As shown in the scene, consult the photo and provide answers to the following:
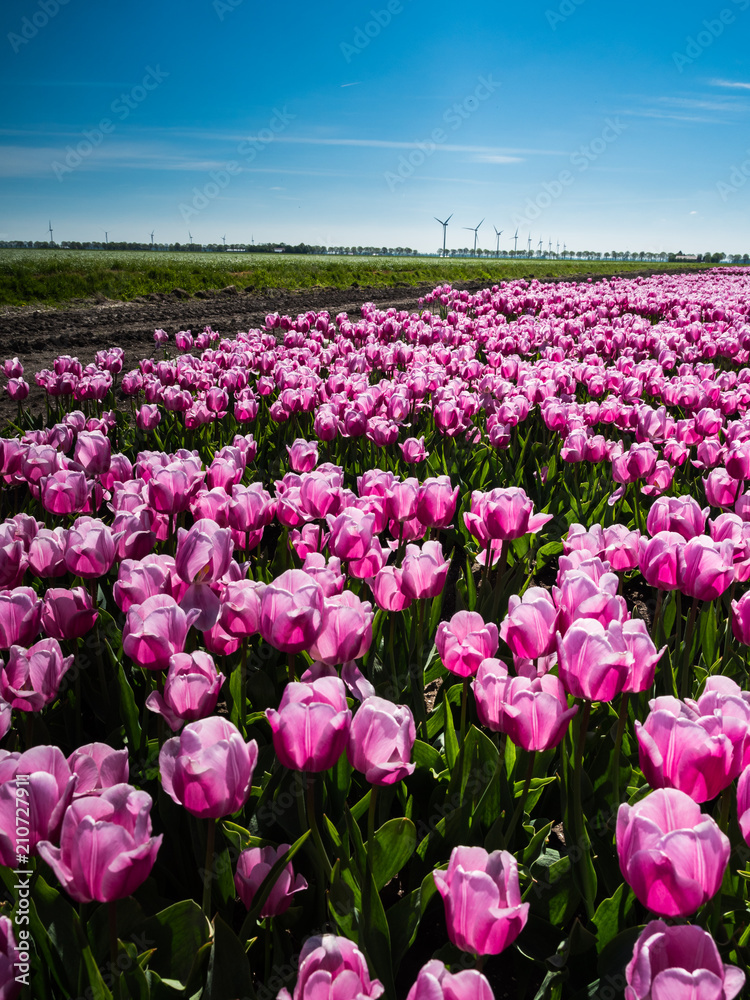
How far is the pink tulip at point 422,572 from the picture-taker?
2.03 meters

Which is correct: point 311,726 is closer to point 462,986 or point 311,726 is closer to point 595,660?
point 462,986

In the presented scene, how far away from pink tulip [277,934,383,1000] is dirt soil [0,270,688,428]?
269 inches

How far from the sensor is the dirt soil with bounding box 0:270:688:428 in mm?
11148

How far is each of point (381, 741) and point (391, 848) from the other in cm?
45

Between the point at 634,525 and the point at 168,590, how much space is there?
2988 millimetres

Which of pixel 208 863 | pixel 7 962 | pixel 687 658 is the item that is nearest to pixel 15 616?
pixel 208 863

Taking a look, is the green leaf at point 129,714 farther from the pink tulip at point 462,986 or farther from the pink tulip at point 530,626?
the pink tulip at point 462,986

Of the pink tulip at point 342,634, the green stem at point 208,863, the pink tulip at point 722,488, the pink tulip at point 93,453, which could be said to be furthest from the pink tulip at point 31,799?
the pink tulip at point 722,488

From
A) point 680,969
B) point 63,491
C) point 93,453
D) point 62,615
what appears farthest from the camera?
point 93,453

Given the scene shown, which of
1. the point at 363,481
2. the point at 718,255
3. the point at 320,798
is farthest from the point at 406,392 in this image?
the point at 718,255

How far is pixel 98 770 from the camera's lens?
130 cm

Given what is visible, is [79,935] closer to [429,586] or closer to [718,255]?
[429,586]

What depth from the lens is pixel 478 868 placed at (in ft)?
3.76

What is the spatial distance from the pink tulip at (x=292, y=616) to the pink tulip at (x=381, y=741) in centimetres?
29
